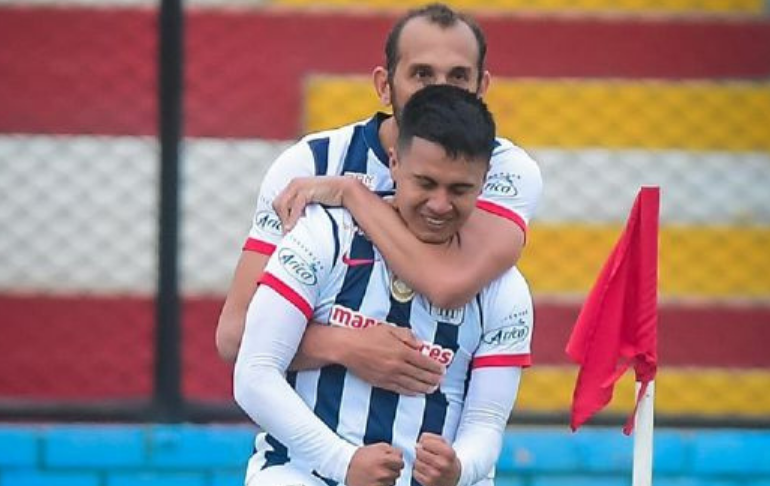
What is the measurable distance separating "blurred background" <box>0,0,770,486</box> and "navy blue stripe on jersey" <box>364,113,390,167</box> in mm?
1918

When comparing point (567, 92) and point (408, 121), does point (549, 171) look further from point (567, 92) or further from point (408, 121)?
point (408, 121)

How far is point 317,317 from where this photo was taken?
3562 mm

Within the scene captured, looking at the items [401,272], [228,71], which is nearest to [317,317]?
[401,272]

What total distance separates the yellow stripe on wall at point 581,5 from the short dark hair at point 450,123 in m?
3.30

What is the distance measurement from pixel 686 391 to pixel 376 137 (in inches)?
107

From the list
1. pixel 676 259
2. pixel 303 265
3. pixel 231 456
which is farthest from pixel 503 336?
pixel 676 259

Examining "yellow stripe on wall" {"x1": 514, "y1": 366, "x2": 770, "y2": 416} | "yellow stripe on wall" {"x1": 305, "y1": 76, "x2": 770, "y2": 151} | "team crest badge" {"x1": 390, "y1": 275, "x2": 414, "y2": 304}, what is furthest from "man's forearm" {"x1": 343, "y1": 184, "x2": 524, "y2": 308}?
"yellow stripe on wall" {"x1": 305, "y1": 76, "x2": 770, "y2": 151}

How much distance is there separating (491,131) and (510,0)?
3606mm

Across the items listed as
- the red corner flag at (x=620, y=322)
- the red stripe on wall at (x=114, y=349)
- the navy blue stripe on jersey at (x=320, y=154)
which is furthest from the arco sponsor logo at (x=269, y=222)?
the red stripe on wall at (x=114, y=349)

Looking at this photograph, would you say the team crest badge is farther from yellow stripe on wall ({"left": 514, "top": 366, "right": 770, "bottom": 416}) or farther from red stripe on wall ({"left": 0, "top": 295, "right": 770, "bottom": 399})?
yellow stripe on wall ({"left": 514, "top": 366, "right": 770, "bottom": 416})

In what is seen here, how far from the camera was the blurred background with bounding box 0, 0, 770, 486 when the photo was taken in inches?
224

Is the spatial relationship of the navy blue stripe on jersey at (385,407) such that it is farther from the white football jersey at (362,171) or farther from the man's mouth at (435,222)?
the white football jersey at (362,171)

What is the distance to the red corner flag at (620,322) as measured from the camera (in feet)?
12.7

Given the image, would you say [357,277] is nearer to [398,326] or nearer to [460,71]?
[398,326]
